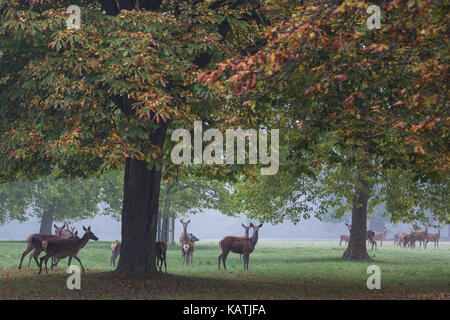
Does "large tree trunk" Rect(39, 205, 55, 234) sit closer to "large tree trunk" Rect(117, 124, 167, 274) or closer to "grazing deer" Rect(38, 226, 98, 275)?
"grazing deer" Rect(38, 226, 98, 275)

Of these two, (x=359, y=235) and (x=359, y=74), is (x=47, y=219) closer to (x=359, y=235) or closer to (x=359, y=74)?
(x=359, y=235)

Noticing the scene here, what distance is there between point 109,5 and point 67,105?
4914 mm

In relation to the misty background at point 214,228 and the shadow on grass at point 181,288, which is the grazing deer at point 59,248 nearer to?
the shadow on grass at point 181,288

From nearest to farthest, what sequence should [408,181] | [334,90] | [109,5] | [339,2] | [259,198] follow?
[339,2]
[334,90]
[109,5]
[408,181]
[259,198]

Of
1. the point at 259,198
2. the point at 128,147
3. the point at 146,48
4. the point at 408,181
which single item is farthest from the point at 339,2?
the point at 259,198

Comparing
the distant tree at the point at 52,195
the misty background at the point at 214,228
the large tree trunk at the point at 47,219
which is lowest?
the misty background at the point at 214,228

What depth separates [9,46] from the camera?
14016 millimetres

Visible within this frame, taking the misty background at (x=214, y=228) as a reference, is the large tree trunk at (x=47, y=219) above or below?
above

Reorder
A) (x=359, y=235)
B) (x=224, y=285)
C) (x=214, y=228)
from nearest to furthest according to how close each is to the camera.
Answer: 1. (x=224, y=285)
2. (x=359, y=235)
3. (x=214, y=228)

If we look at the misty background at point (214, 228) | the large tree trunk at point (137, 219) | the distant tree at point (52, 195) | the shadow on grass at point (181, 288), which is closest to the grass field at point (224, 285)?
the shadow on grass at point (181, 288)

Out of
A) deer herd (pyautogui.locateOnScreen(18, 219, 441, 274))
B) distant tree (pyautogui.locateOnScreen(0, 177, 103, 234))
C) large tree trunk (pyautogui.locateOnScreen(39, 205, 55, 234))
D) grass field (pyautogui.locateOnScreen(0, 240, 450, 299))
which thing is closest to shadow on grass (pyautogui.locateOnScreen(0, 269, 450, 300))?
grass field (pyautogui.locateOnScreen(0, 240, 450, 299))

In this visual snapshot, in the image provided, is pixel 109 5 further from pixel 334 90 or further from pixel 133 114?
pixel 334 90

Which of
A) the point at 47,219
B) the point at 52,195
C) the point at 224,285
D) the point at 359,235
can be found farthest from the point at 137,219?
the point at 47,219

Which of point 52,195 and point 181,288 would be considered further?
point 52,195
